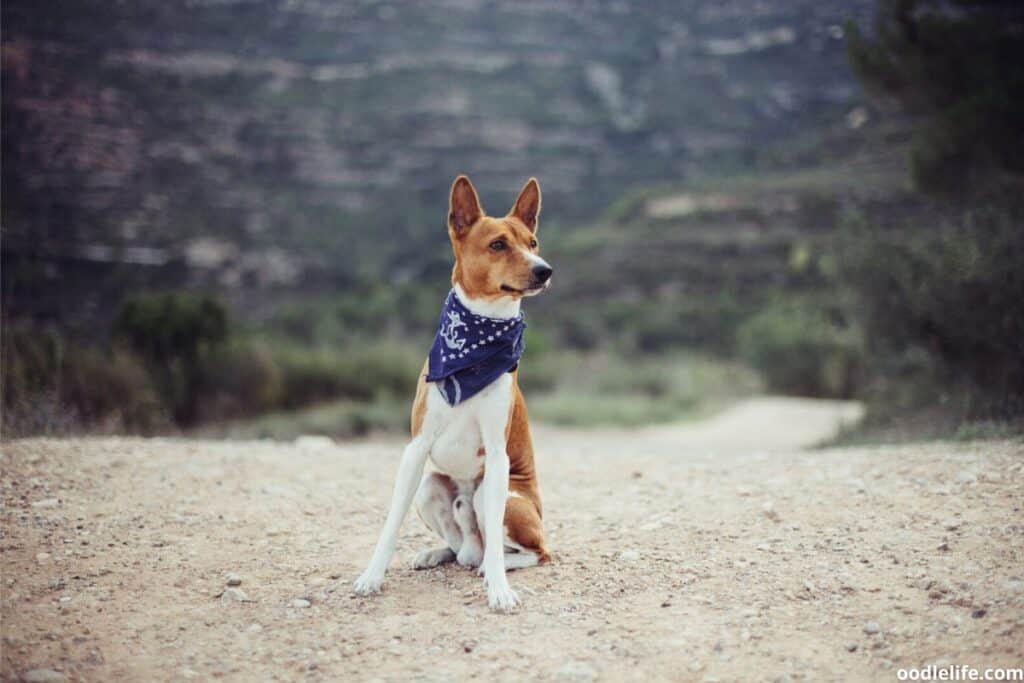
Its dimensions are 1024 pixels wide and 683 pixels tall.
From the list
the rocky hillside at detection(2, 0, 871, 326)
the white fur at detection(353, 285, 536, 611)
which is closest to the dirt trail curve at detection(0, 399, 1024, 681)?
the white fur at detection(353, 285, 536, 611)

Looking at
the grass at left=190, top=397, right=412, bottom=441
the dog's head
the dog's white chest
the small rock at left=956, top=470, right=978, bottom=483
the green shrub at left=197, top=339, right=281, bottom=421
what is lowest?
the grass at left=190, top=397, right=412, bottom=441

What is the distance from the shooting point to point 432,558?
4.45 metres

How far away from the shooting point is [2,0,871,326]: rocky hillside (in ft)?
51.2

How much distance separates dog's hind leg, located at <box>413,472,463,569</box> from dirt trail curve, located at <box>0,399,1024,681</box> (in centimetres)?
20

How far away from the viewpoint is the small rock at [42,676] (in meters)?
3.02

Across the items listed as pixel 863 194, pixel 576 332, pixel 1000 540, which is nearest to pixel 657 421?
pixel 1000 540

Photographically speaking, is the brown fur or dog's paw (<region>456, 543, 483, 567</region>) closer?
the brown fur

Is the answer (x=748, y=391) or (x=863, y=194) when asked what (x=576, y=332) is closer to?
(x=748, y=391)

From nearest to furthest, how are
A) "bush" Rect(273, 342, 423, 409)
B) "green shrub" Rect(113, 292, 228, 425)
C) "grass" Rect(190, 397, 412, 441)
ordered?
"grass" Rect(190, 397, 412, 441), "green shrub" Rect(113, 292, 228, 425), "bush" Rect(273, 342, 423, 409)

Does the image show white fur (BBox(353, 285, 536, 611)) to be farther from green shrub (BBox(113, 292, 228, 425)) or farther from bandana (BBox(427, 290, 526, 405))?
green shrub (BBox(113, 292, 228, 425))

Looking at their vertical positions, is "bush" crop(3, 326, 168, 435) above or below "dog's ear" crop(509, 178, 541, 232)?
below

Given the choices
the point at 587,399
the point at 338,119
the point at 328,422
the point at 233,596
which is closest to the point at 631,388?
the point at 587,399

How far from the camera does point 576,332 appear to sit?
30.5m

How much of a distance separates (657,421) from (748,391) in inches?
216
